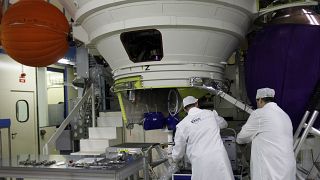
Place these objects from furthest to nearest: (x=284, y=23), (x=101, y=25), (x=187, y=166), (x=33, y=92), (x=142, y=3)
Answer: (x=33, y=92) < (x=187, y=166) < (x=284, y=23) < (x=101, y=25) < (x=142, y=3)

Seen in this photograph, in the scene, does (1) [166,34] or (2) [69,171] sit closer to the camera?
(2) [69,171]

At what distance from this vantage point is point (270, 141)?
250 centimetres

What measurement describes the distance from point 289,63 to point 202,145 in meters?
0.92

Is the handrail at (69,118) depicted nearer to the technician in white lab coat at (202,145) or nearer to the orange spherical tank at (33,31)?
the orange spherical tank at (33,31)

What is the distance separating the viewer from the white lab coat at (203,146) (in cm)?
248

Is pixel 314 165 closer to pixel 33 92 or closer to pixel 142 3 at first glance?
pixel 142 3

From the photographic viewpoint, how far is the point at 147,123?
2.67 m

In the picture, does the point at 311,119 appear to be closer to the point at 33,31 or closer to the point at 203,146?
the point at 203,146

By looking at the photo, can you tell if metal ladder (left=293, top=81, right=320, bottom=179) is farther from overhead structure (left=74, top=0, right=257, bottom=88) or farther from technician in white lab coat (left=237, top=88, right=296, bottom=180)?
overhead structure (left=74, top=0, right=257, bottom=88)

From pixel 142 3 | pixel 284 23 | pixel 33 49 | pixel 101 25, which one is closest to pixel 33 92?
pixel 33 49

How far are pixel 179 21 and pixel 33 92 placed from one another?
4.02 metres

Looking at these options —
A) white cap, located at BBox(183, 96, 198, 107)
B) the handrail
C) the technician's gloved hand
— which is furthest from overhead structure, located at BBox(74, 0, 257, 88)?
the handrail

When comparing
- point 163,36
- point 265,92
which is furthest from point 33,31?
point 265,92

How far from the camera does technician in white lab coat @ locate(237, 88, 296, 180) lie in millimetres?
2461
